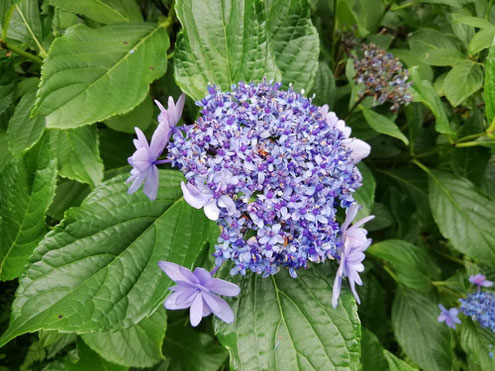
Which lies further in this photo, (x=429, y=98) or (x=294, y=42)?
(x=429, y=98)

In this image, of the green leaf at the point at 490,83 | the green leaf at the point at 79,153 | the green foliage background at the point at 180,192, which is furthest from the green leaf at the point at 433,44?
the green leaf at the point at 79,153

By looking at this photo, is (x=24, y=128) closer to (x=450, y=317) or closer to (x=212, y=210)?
(x=212, y=210)

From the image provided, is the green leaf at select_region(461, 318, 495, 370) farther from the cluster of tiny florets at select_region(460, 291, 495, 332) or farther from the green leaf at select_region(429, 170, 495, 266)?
the green leaf at select_region(429, 170, 495, 266)

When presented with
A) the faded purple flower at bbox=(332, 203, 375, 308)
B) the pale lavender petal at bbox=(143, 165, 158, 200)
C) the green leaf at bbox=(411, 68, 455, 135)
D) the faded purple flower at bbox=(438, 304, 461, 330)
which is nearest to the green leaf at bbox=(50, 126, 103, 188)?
the pale lavender petal at bbox=(143, 165, 158, 200)

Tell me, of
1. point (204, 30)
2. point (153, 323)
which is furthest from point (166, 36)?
point (153, 323)

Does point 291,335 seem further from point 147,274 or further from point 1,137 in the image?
point 1,137

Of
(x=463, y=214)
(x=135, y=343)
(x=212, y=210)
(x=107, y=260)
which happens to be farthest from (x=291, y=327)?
(x=463, y=214)
